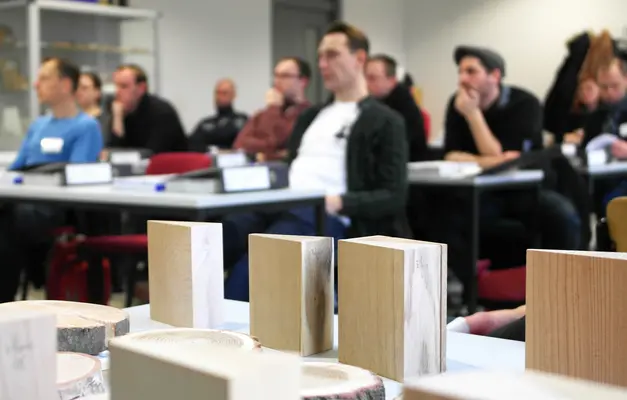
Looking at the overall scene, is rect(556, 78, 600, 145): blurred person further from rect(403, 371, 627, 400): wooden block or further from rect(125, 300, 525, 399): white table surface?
rect(403, 371, 627, 400): wooden block

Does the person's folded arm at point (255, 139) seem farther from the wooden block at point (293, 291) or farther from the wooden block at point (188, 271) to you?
the wooden block at point (293, 291)

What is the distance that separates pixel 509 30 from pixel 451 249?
5.95 meters

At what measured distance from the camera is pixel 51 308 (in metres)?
1.04

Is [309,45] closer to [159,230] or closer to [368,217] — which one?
[368,217]

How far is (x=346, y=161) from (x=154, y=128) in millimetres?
3042

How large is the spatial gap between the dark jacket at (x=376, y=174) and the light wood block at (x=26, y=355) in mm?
2464

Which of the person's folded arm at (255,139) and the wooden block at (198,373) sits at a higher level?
the person's folded arm at (255,139)

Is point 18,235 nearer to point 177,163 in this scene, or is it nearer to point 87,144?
point 87,144

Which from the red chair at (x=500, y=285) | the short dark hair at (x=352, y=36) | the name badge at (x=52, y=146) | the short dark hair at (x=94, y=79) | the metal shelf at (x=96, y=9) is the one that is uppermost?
the metal shelf at (x=96, y=9)

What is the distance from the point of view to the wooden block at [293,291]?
0.95 metres

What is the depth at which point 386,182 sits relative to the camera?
3070 millimetres

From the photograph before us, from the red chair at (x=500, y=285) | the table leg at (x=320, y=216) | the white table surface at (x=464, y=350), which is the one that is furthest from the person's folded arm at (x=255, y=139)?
the white table surface at (x=464, y=350)

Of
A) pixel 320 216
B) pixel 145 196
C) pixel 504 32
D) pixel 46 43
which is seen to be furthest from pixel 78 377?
pixel 504 32

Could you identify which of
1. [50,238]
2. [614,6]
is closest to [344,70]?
[50,238]
